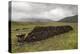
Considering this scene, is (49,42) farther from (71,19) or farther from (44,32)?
(71,19)

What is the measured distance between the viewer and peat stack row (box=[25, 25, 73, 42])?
6.42ft

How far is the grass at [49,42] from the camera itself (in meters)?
1.88

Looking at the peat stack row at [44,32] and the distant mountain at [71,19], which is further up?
the distant mountain at [71,19]

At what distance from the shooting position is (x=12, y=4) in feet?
6.13

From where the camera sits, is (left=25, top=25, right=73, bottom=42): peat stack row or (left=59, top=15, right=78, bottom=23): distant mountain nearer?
(left=25, top=25, right=73, bottom=42): peat stack row

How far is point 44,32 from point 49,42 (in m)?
0.14

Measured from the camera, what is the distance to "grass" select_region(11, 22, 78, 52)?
1.88 meters

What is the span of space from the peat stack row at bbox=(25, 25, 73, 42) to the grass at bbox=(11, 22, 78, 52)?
0.04m

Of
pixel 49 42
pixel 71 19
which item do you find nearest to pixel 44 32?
pixel 49 42

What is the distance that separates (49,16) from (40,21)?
0.44ft

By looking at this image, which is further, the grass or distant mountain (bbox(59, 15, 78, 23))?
distant mountain (bbox(59, 15, 78, 23))

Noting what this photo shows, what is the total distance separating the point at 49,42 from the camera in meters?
2.02

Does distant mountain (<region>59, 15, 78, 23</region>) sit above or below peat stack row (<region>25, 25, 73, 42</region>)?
above

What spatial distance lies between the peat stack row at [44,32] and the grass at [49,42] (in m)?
0.04
